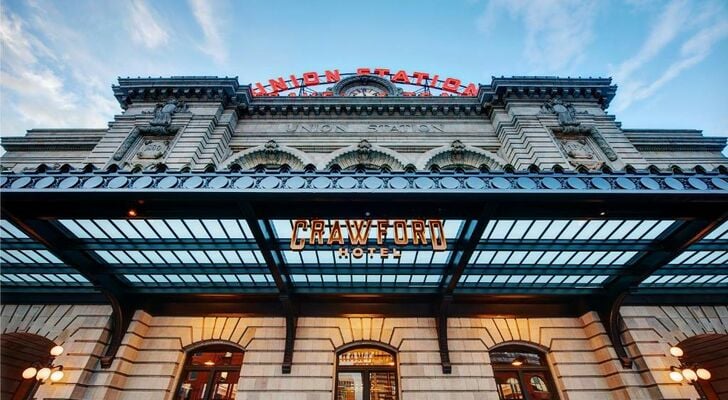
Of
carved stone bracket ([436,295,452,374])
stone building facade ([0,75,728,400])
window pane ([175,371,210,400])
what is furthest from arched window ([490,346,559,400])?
window pane ([175,371,210,400])

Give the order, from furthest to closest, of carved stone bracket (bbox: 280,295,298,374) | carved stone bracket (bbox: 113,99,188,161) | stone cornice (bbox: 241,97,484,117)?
1. stone cornice (bbox: 241,97,484,117)
2. carved stone bracket (bbox: 113,99,188,161)
3. carved stone bracket (bbox: 280,295,298,374)

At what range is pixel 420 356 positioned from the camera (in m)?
9.81

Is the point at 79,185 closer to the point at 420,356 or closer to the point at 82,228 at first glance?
the point at 82,228

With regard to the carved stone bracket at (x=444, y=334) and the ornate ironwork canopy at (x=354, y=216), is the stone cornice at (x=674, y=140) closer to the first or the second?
the ornate ironwork canopy at (x=354, y=216)

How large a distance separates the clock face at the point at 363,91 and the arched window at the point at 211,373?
683 inches

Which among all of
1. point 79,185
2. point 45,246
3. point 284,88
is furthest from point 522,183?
point 284,88

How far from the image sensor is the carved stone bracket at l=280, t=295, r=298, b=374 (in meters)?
9.52

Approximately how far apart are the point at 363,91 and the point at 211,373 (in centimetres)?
1862

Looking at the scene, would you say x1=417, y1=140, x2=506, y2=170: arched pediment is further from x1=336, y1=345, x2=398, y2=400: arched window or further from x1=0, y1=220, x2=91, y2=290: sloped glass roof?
x1=0, y1=220, x2=91, y2=290: sloped glass roof

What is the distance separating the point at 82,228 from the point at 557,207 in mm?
11325

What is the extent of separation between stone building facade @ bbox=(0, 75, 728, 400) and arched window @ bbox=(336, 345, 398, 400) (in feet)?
1.01

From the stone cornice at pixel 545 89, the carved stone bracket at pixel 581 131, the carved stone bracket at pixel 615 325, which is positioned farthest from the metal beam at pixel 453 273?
the stone cornice at pixel 545 89

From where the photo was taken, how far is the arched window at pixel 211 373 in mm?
9766

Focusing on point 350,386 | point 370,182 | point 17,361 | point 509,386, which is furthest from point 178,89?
point 509,386
